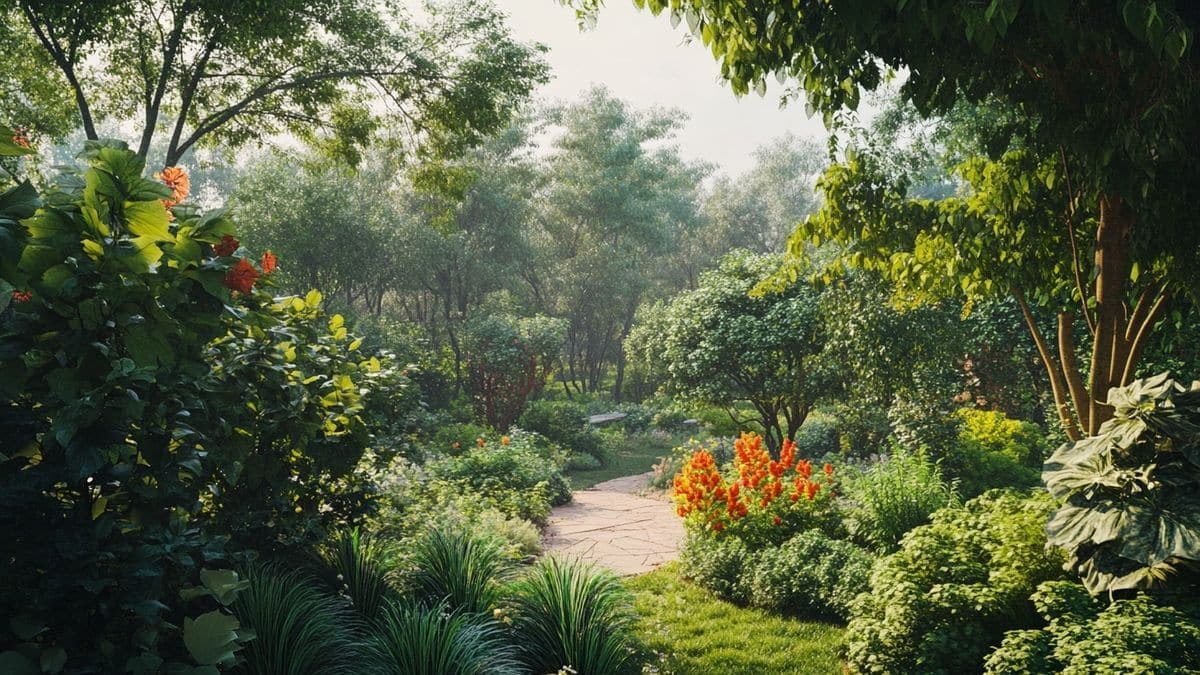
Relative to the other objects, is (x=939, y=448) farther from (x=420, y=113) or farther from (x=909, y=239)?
(x=420, y=113)

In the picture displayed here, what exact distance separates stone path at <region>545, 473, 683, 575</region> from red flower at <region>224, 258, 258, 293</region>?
12.5 feet

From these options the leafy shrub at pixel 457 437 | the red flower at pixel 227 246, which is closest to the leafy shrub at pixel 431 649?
the red flower at pixel 227 246

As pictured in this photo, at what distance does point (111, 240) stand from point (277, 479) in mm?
2179

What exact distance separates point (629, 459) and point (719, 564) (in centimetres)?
1025

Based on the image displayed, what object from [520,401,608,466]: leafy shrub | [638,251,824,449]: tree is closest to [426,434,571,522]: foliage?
[638,251,824,449]: tree

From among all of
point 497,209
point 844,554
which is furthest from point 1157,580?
point 497,209

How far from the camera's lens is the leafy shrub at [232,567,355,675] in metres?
3.42

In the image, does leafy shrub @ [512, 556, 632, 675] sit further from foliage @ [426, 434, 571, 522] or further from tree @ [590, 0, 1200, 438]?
foliage @ [426, 434, 571, 522]

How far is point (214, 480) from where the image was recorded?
386cm

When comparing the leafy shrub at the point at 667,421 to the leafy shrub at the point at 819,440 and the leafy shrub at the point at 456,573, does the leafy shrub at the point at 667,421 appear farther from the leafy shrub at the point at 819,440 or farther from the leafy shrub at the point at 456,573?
the leafy shrub at the point at 456,573

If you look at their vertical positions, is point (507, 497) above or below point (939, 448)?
below


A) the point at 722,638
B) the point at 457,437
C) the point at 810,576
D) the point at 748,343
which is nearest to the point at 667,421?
the point at 457,437

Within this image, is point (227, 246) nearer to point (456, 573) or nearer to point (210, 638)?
point (210, 638)

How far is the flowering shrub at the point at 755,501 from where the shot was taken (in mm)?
6230
